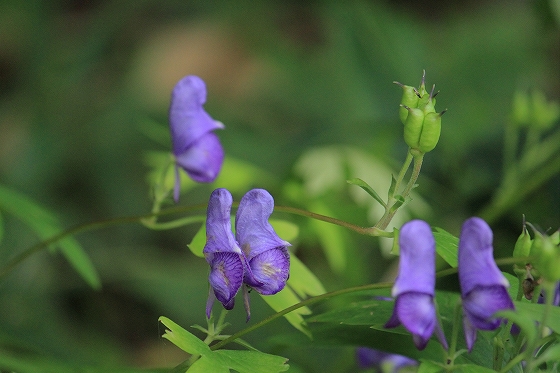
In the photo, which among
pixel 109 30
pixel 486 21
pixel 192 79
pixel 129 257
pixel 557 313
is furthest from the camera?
pixel 486 21

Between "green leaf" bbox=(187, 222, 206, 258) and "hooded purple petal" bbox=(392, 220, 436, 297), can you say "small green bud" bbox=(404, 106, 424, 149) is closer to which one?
"hooded purple petal" bbox=(392, 220, 436, 297)

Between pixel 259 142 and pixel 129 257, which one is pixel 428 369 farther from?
pixel 129 257

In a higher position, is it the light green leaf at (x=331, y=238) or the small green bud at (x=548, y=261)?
the light green leaf at (x=331, y=238)

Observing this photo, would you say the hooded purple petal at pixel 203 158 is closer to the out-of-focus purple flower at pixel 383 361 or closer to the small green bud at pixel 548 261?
the out-of-focus purple flower at pixel 383 361

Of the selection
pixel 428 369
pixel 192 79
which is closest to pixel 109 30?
pixel 192 79

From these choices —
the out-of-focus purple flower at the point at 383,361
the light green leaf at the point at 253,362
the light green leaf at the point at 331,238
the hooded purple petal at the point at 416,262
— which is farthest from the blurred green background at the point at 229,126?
the hooded purple petal at the point at 416,262

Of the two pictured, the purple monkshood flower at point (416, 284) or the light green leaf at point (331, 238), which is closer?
the purple monkshood flower at point (416, 284)
